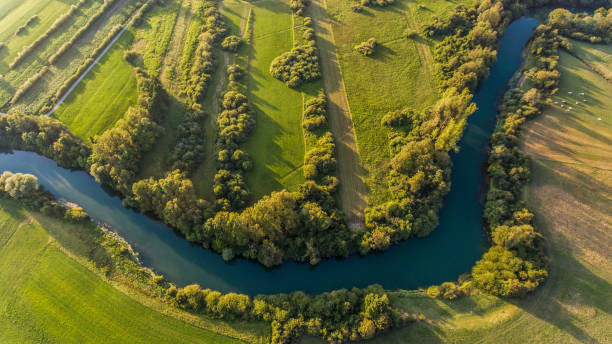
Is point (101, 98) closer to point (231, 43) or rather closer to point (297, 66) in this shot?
point (231, 43)

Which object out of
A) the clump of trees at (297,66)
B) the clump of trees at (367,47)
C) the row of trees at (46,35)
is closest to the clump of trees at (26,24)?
the row of trees at (46,35)

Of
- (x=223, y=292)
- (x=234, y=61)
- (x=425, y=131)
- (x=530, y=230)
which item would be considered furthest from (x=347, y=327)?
(x=234, y=61)

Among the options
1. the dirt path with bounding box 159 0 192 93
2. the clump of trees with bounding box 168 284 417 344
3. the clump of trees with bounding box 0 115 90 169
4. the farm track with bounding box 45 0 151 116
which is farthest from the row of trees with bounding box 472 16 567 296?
the farm track with bounding box 45 0 151 116

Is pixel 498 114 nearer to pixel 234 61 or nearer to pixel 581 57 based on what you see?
pixel 581 57

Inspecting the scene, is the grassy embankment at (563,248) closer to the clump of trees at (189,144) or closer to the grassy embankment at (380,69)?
the grassy embankment at (380,69)

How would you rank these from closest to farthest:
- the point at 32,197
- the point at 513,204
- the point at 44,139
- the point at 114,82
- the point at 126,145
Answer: the point at 513,204 → the point at 32,197 → the point at 126,145 → the point at 44,139 → the point at 114,82

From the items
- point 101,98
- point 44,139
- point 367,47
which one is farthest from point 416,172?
point 44,139

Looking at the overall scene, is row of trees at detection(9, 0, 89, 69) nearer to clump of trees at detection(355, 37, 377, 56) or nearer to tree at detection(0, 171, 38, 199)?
tree at detection(0, 171, 38, 199)
